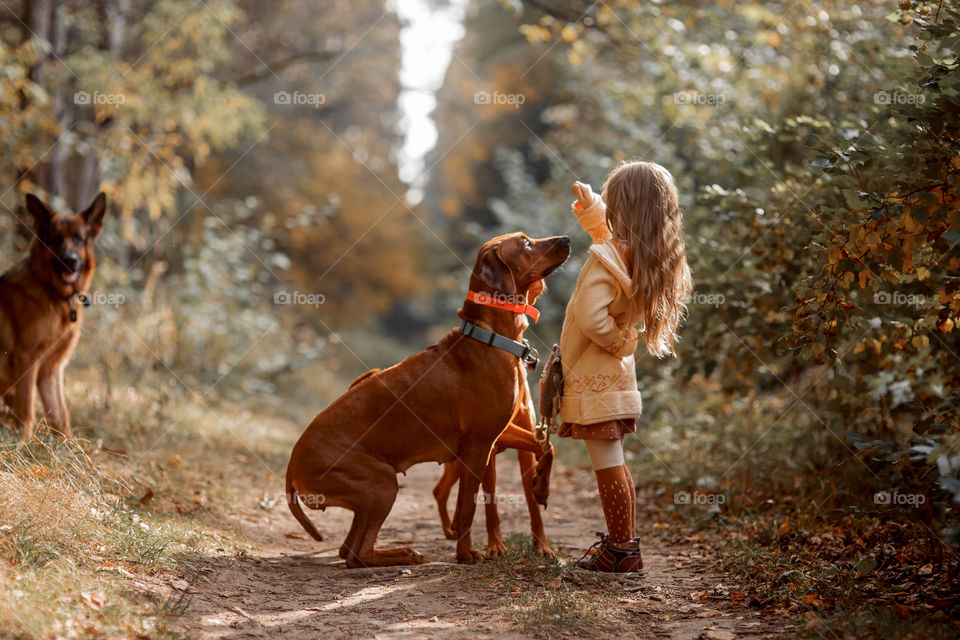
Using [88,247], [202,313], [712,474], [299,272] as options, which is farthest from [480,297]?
[299,272]

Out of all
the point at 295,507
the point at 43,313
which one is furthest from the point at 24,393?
the point at 295,507

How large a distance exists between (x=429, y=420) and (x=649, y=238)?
1621 millimetres

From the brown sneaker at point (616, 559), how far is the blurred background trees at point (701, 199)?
3.93 feet

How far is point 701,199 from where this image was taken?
19.3 feet

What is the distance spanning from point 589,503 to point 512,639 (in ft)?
Result: 12.0

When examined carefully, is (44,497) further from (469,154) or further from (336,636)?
(469,154)

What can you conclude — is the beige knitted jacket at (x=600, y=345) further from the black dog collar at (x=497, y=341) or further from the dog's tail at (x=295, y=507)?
the dog's tail at (x=295, y=507)

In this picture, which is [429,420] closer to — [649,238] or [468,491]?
[468,491]

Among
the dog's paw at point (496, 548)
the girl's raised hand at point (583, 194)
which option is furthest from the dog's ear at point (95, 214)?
the dog's paw at point (496, 548)

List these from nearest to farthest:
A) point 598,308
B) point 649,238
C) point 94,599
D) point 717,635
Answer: point 94,599 → point 717,635 → point 598,308 → point 649,238

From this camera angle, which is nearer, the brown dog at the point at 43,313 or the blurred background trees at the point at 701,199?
the blurred background trees at the point at 701,199

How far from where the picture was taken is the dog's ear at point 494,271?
4.61m

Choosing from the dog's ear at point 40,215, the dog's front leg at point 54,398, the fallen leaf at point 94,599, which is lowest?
the fallen leaf at point 94,599

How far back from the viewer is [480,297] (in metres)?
4.65
